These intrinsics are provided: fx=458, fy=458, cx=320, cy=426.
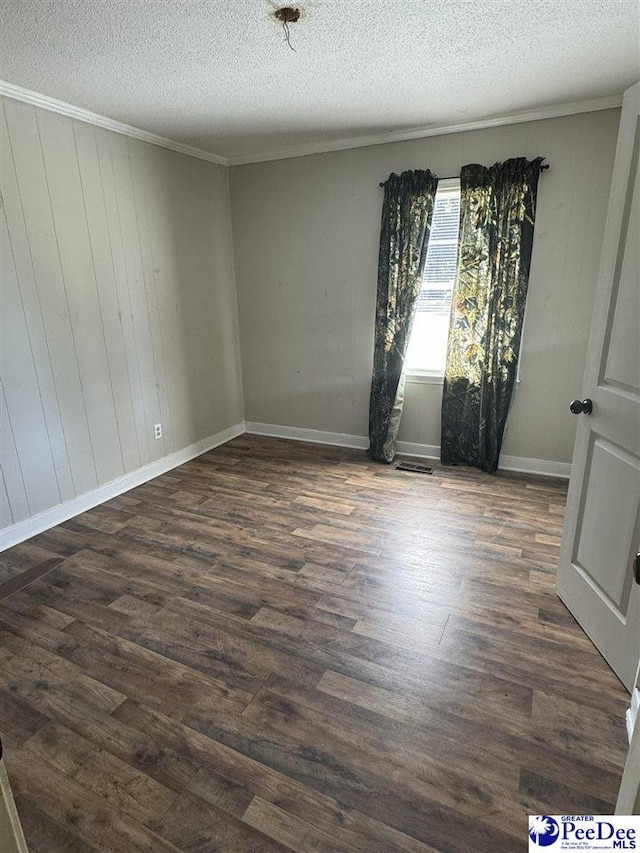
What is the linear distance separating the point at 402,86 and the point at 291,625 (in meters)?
2.93

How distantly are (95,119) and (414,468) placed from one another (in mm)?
3289

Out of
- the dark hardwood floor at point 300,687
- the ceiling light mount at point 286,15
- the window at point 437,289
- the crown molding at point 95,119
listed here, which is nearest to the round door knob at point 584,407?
the dark hardwood floor at point 300,687

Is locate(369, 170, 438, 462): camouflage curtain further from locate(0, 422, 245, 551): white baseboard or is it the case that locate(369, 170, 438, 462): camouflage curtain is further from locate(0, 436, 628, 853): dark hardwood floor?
locate(0, 422, 245, 551): white baseboard

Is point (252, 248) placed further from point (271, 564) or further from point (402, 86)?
point (271, 564)

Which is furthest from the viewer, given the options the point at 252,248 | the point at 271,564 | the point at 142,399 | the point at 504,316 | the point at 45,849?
the point at 252,248

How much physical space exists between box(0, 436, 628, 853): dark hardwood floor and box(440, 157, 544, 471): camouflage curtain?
899mm

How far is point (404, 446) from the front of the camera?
403 cm

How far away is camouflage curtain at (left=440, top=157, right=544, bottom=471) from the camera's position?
316cm

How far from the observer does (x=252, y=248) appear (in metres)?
4.18

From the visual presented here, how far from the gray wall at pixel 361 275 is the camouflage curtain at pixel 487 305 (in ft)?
0.40

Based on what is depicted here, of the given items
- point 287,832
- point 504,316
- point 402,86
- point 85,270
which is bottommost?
point 287,832

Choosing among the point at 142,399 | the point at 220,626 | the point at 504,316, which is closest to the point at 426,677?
the point at 220,626

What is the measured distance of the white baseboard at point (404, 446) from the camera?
3.56 metres

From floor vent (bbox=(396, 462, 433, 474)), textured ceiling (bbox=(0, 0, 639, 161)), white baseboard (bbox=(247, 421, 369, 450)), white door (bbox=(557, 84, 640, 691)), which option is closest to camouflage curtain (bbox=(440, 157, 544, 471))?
Result: floor vent (bbox=(396, 462, 433, 474))
